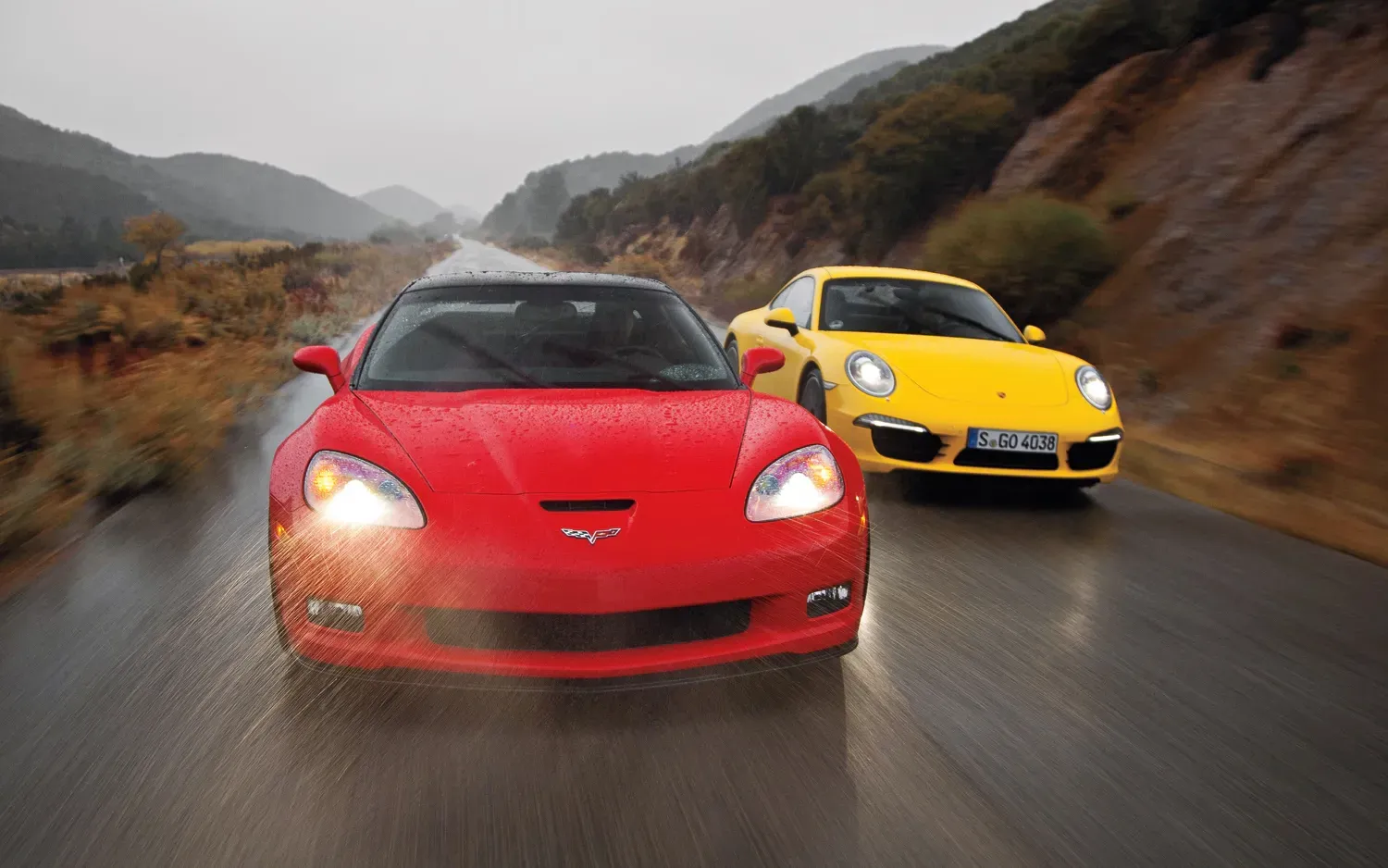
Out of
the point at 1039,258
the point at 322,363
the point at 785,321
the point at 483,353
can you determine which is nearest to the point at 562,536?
the point at 483,353

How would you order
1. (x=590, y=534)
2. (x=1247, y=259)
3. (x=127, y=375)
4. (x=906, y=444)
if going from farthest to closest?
1. (x=1247, y=259)
2. (x=127, y=375)
3. (x=906, y=444)
4. (x=590, y=534)

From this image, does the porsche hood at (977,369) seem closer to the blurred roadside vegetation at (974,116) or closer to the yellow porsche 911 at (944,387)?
the yellow porsche 911 at (944,387)

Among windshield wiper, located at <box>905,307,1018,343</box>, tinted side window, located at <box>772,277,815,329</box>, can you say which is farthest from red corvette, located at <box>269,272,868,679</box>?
tinted side window, located at <box>772,277,815,329</box>

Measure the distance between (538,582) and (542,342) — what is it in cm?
174

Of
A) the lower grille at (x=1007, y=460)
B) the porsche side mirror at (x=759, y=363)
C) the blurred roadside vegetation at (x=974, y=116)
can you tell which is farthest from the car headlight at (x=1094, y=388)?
the blurred roadside vegetation at (x=974, y=116)

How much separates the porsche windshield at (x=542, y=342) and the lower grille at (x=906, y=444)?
64.6 inches

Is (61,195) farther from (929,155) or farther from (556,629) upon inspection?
(556,629)

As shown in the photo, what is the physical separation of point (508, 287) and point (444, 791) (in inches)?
95.8

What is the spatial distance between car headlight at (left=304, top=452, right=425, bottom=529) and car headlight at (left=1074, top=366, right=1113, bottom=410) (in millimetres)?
4343

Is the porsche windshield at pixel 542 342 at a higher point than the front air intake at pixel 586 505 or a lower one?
higher

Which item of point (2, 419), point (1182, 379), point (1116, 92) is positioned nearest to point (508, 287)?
point (2, 419)

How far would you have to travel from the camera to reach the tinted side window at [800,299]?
734 centimetres

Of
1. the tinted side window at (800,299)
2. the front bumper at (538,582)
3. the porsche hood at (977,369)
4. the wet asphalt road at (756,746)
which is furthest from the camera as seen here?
the tinted side window at (800,299)

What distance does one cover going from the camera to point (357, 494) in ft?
9.18
